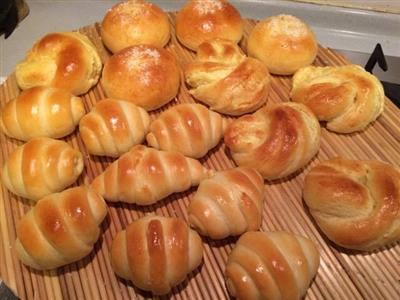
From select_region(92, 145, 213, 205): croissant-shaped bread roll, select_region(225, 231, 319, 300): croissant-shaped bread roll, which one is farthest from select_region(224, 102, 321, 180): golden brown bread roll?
select_region(225, 231, 319, 300): croissant-shaped bread roll

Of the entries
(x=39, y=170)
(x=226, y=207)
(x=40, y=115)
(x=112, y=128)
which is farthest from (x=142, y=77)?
(x=226, y=207)

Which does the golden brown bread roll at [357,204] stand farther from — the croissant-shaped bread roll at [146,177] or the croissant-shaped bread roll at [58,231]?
the croissant-shaped bread roll at [58,231]

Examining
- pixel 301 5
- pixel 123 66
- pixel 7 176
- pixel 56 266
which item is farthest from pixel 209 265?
pixel 301 5

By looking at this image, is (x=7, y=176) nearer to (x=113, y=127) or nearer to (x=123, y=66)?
(x=113, y=127)

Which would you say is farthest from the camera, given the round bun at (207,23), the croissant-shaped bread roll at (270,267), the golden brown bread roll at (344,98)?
the round bun at (207,23)

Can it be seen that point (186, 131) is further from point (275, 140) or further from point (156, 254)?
point (156, 254)

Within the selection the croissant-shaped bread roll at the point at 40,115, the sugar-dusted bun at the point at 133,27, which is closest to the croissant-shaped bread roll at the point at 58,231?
the croissant-shaped bread roll at the point at 40,115

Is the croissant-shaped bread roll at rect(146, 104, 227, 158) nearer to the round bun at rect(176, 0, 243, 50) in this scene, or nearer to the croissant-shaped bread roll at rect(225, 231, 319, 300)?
the croissant-shaped bread roll at rect(225, 231, 319, 300)
